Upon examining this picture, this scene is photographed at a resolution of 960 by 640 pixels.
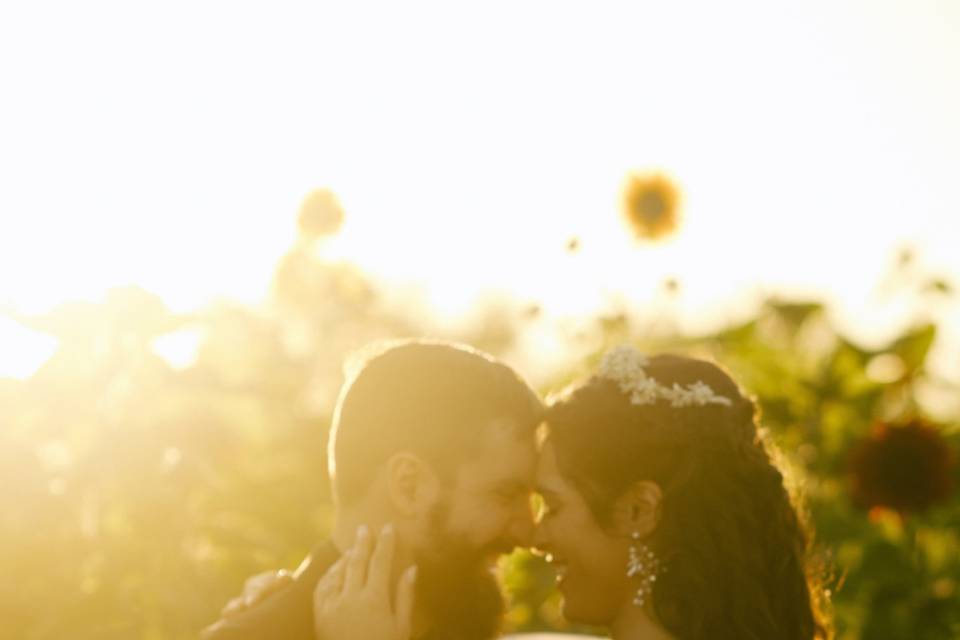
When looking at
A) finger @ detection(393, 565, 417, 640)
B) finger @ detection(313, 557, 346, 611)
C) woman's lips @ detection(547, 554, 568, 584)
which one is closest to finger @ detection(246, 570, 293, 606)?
finger @ detection(313, 557, 346, 611)

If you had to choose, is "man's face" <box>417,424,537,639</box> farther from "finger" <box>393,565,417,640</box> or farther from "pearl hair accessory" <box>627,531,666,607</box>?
"pearl hair accessory" <box>627,531,666,607</box>

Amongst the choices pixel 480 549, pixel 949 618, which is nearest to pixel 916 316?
pixel 949 618

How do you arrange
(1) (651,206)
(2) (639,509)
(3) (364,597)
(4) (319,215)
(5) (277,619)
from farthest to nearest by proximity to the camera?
(1) (651,206) < (4) (319,215) < (2) (639,509) < (5) (277,619) < (3) (364,597)

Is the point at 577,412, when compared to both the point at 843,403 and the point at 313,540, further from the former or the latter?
the point at 843,403

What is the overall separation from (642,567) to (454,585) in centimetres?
62

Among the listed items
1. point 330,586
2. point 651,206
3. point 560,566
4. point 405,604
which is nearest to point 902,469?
point 651,206

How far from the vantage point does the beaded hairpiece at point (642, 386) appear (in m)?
4.99

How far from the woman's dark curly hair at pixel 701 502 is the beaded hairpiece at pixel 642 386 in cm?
2

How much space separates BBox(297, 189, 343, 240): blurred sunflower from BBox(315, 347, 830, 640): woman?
135cm

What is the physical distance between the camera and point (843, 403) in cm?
778

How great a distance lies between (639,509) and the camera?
496 centimetres

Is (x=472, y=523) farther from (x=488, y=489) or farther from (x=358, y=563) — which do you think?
(x=358, y=563)

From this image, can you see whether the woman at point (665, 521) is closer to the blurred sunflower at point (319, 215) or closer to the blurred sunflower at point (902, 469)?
the blurred sunflower at point (319, 215)

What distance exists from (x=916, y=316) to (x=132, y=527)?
4.67 metres
